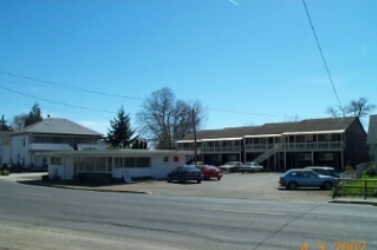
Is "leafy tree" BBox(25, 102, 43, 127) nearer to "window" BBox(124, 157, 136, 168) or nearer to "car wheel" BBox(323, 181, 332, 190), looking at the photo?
"window" BBox(124, 157, 136, 168)

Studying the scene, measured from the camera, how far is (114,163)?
4088 centimetres

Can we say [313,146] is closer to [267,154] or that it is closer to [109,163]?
[267,154]

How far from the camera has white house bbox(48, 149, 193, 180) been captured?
134 feet

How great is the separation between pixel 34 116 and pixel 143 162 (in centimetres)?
8288

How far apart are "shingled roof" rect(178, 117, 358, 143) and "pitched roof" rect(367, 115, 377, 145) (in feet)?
48.1

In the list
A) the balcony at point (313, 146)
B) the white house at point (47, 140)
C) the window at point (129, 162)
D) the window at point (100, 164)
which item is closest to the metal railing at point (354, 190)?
the window at point (129, 162)

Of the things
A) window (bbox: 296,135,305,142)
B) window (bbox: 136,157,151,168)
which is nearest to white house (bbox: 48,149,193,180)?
window (bbox: 136,157,151,168)

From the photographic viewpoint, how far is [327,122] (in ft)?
211

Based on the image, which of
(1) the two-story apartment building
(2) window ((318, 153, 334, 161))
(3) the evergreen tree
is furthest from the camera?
(3) the evergreen tree

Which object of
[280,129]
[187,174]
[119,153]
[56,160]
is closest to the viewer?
[187,174]

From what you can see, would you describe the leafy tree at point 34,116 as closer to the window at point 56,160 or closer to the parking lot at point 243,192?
the window at point 56,160

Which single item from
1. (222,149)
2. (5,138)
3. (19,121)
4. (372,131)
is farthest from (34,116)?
(372,131)

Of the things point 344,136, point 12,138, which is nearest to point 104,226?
point 344,136

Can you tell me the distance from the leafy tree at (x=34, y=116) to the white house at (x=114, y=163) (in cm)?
6885
